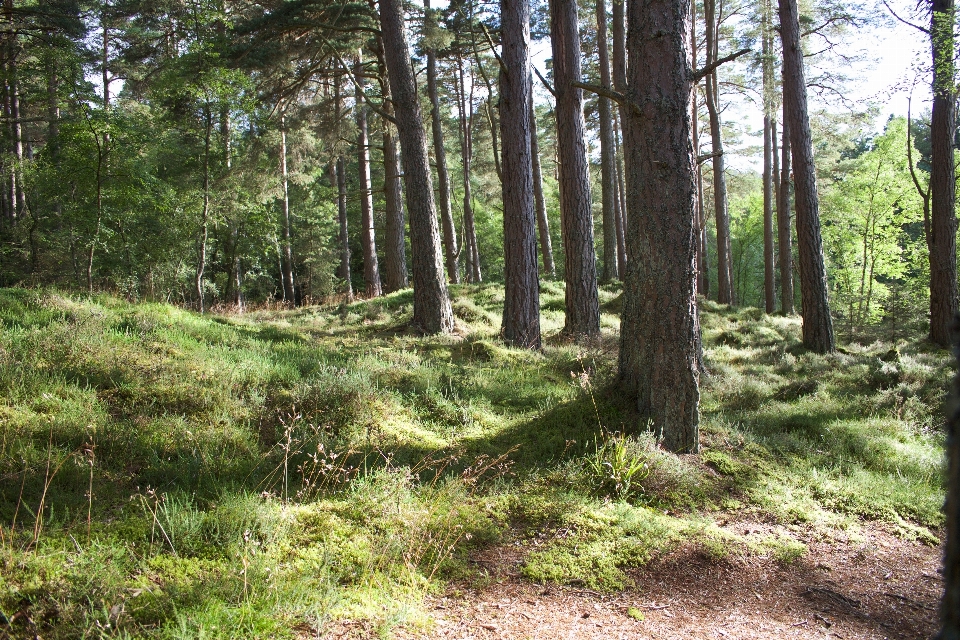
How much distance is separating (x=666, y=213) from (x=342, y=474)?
12.1ft

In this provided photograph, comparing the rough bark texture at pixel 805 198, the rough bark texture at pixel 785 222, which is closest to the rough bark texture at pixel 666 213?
the rough bark texture at pixel 805 198

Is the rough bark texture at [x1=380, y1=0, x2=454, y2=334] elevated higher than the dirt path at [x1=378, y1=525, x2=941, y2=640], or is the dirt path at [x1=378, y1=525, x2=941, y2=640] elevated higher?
the rough bark texture at [x1=380, y1=0, x2=454, y2=334]

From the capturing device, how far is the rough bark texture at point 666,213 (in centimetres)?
500

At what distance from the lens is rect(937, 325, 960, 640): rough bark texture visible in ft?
2.52

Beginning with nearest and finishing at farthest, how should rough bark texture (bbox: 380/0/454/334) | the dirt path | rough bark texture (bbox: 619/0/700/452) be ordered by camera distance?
1. the dirt path
2. rough bark texture (bbox: 619/0/700/452)
3. rough bark texture (bbox: 380/0/454/334)

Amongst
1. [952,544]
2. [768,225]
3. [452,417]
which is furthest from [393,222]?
[952,544]

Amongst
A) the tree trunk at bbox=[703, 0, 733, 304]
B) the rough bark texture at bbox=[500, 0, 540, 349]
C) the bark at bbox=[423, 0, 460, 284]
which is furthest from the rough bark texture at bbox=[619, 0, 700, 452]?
the tree trunk at bbox=[703, 0, 733, 304]

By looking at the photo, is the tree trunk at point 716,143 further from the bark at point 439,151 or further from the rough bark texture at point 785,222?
the bark at point 439,151

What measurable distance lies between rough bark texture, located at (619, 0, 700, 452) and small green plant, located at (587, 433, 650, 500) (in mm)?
566

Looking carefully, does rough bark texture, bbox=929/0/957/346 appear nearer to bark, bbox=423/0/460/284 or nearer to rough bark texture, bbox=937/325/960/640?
bark, bbox=423/0/460/284

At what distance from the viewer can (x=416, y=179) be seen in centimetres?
1030

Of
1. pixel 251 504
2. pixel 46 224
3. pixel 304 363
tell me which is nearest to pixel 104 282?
pixel 46 224

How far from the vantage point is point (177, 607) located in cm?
263

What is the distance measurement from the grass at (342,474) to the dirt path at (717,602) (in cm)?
14
